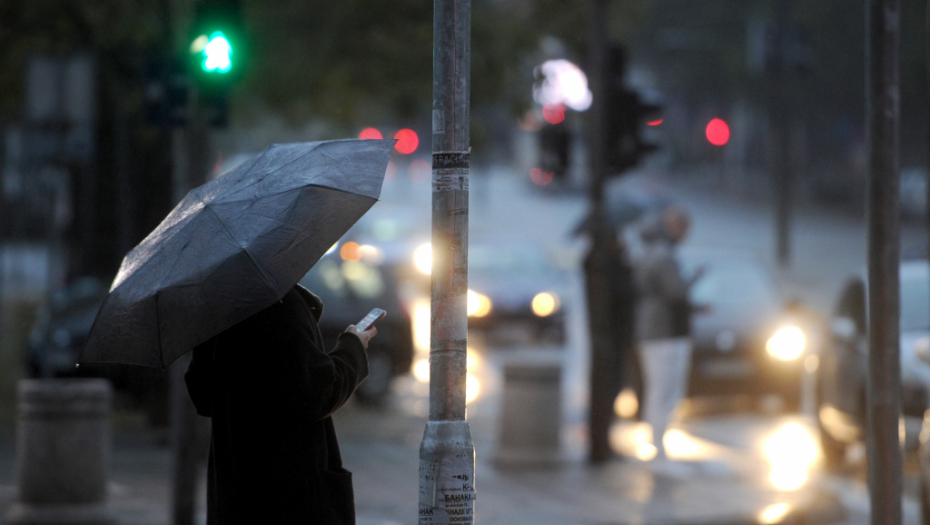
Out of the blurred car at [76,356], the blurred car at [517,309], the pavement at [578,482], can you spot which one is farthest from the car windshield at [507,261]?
the pavement at [578,482]

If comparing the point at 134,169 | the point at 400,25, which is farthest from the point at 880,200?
the point at 134,169

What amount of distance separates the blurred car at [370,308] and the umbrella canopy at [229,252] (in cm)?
996

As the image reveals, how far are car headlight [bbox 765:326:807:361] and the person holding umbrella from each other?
10037 mm

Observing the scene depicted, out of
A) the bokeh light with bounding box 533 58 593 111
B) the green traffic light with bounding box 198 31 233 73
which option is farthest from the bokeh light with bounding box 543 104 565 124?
the green traffic light with bounding box 198 31 233 73

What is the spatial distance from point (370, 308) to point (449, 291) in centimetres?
1019

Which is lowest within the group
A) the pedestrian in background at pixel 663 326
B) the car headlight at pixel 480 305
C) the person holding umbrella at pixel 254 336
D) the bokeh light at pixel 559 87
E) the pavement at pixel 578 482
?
the pavement at pixel 578 482

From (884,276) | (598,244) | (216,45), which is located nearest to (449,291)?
(884,276)

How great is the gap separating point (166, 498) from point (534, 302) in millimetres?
11581

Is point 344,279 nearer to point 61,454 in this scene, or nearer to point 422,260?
point 61,454

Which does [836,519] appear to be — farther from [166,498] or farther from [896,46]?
[166,498]

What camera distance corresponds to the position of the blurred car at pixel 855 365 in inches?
347

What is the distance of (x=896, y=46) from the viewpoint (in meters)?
5.75

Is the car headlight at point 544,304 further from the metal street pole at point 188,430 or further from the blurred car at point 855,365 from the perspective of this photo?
the metal street pole at point 188,430

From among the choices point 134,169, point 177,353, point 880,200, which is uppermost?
point 134,169
